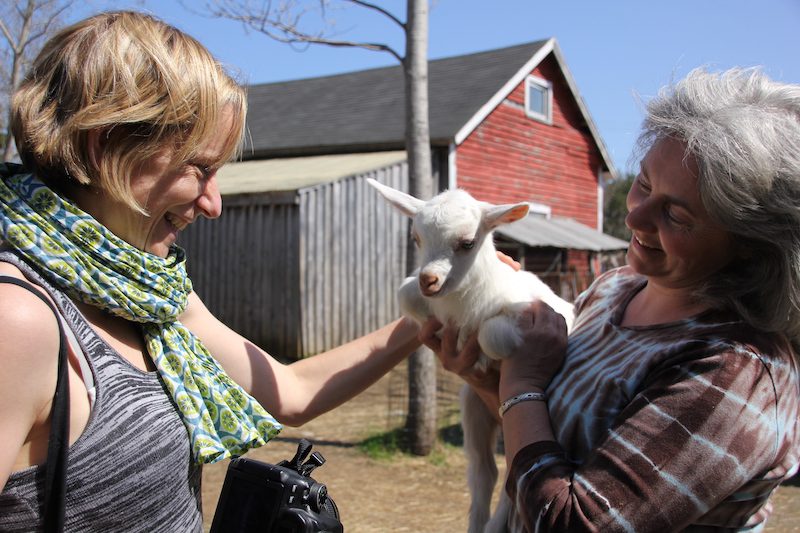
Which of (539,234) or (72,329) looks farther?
(539,234)

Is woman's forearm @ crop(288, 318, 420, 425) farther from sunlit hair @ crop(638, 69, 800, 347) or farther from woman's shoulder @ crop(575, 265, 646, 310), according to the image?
sunlit hair @ crop(638, 69, 800, 347)

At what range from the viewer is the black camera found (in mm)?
1378

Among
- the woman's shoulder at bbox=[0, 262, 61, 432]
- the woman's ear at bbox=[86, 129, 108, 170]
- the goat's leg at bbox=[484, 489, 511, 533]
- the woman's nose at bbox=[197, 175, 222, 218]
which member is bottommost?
the goat's leg at bbox=[484, 489, 511, 533]

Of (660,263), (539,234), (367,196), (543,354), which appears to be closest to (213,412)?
(543,354)

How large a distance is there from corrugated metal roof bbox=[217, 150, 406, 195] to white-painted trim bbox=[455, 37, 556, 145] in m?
1.36

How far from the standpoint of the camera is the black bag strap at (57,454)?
121cm

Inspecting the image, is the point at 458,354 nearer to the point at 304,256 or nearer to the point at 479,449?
the point at 479,449

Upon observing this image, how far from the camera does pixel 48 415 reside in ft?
4.02

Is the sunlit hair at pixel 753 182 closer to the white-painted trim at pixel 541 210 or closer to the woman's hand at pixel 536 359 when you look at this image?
the woman's hand at pixel 536 359

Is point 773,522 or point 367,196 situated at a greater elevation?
point 367,196

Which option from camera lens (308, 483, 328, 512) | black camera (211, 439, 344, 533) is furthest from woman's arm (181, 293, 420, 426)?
camera lens (308, 483, 328, 512)

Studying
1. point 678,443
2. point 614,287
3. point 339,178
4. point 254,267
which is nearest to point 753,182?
point 678,443

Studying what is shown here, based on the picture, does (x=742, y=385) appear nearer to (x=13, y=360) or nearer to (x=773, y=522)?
(x=13, y=360)

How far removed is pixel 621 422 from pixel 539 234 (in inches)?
497
